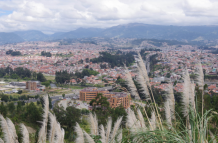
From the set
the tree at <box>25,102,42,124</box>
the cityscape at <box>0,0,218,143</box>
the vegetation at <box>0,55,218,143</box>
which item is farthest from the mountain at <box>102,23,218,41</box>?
the vegetation at <box>0,55,218,143</box>

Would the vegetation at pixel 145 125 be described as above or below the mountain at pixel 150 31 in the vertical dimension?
below

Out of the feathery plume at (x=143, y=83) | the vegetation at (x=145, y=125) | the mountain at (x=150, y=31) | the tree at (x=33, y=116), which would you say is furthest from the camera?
the mountain at (x=150, y=31)

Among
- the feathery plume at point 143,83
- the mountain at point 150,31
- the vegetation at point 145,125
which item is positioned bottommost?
the vegetation at point 145,125

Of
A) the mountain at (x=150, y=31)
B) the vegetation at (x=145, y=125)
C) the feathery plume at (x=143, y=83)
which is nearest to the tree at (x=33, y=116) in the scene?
the vegetation at (x=145, y=125)

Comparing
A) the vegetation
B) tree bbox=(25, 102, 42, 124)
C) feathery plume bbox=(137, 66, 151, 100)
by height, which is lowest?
tree bbox=(25, 102, 42, 124)

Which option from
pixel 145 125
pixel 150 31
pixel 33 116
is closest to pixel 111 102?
pixel 33 116

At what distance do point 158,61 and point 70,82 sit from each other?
14.7m

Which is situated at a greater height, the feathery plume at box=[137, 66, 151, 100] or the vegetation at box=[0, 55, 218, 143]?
the feathery plume at box=[137, 66, 151, 100]

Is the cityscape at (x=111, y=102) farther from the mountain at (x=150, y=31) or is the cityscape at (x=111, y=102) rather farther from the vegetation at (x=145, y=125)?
the mountain at (x=150, y=31)

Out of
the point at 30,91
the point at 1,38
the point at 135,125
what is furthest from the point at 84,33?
the point at 135,125

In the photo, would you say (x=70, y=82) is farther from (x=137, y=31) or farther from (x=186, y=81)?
(x=137, y=31)

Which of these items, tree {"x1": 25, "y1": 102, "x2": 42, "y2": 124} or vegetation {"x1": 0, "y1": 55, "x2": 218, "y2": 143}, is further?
tree {"x1": 25, "y1": 102, "x2": 42, "y2": 124}

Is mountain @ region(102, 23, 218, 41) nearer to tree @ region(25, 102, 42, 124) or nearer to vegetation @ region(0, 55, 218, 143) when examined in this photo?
tree @ region(25, 102, 42, 124)

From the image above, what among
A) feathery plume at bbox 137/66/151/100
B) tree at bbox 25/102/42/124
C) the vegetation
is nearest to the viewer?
the vegetation
